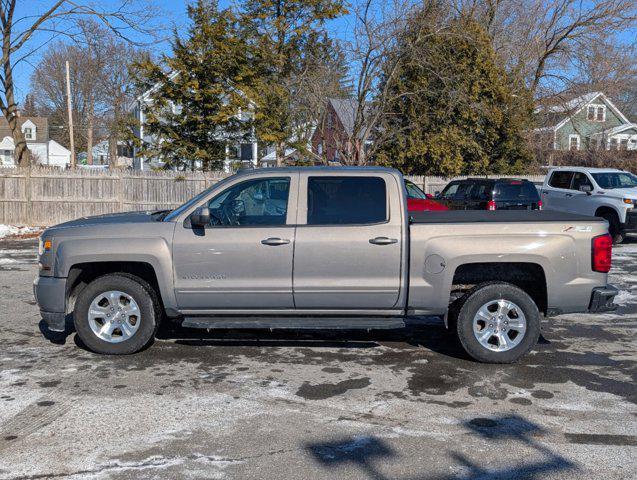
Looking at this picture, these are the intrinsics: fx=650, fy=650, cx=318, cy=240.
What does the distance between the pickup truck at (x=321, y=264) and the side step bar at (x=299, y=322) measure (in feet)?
0.05

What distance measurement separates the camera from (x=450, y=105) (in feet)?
81.0

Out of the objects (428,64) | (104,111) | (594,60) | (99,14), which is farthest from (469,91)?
(104,111)

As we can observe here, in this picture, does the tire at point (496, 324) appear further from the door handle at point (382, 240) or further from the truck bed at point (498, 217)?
the door handle at point (382, 240)

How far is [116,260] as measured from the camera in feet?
20.6

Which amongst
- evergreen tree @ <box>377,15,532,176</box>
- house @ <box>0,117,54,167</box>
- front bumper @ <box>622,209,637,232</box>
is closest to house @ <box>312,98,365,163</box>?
evergreen tree @ <box>377,15,532,176</box>

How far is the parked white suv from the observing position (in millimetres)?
15789

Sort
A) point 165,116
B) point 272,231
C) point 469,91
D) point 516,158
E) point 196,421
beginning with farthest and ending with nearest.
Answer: point 516,158 < point 469,91 < point 165,116 < point 272,231 < point 196,421

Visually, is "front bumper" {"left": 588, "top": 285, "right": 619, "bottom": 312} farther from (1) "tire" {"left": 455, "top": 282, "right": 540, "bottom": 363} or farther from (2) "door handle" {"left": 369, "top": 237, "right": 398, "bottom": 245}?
(2) "door handle" {"left": 369, "top": 237, "right": 398, "bottom": 245}

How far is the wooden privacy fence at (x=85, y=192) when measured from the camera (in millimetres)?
20891

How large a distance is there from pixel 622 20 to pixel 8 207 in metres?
28.7

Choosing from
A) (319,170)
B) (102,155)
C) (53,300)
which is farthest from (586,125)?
(102,155)

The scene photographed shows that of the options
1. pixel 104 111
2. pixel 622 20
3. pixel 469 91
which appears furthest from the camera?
pixel 104 111

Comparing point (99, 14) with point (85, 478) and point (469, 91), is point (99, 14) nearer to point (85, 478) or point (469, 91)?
point (469, 91)

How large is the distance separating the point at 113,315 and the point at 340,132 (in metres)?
20.5
